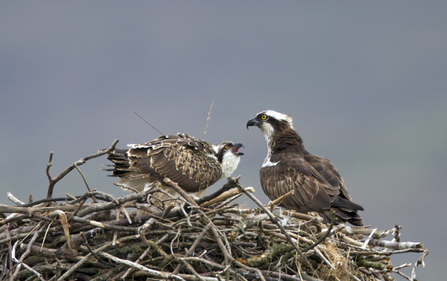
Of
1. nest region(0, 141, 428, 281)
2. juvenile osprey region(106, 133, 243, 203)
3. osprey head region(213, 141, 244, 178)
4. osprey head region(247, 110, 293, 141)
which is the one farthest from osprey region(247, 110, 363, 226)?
nest region(0, 141, 428, 281)

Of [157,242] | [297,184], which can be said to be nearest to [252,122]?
[297,184]

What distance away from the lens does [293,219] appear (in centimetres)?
463

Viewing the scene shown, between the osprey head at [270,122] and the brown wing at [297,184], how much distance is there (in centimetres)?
61

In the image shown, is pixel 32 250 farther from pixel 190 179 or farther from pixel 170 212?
pixel 190 179

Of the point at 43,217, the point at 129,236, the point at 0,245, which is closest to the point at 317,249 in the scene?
the point at 129,236

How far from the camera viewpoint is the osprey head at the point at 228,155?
7.36m

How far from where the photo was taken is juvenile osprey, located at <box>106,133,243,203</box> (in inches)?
253

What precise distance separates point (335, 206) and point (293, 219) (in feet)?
5.02

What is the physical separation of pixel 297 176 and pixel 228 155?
1.43m

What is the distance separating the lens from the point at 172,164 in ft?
21.5

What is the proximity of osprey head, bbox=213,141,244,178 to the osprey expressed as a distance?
450 millimetres

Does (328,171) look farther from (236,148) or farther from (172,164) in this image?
(172,164)

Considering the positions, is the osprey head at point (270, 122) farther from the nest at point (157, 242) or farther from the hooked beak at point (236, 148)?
the nest at point (157, 242)

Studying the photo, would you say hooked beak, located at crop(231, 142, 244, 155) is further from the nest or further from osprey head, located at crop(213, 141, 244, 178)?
the nest
